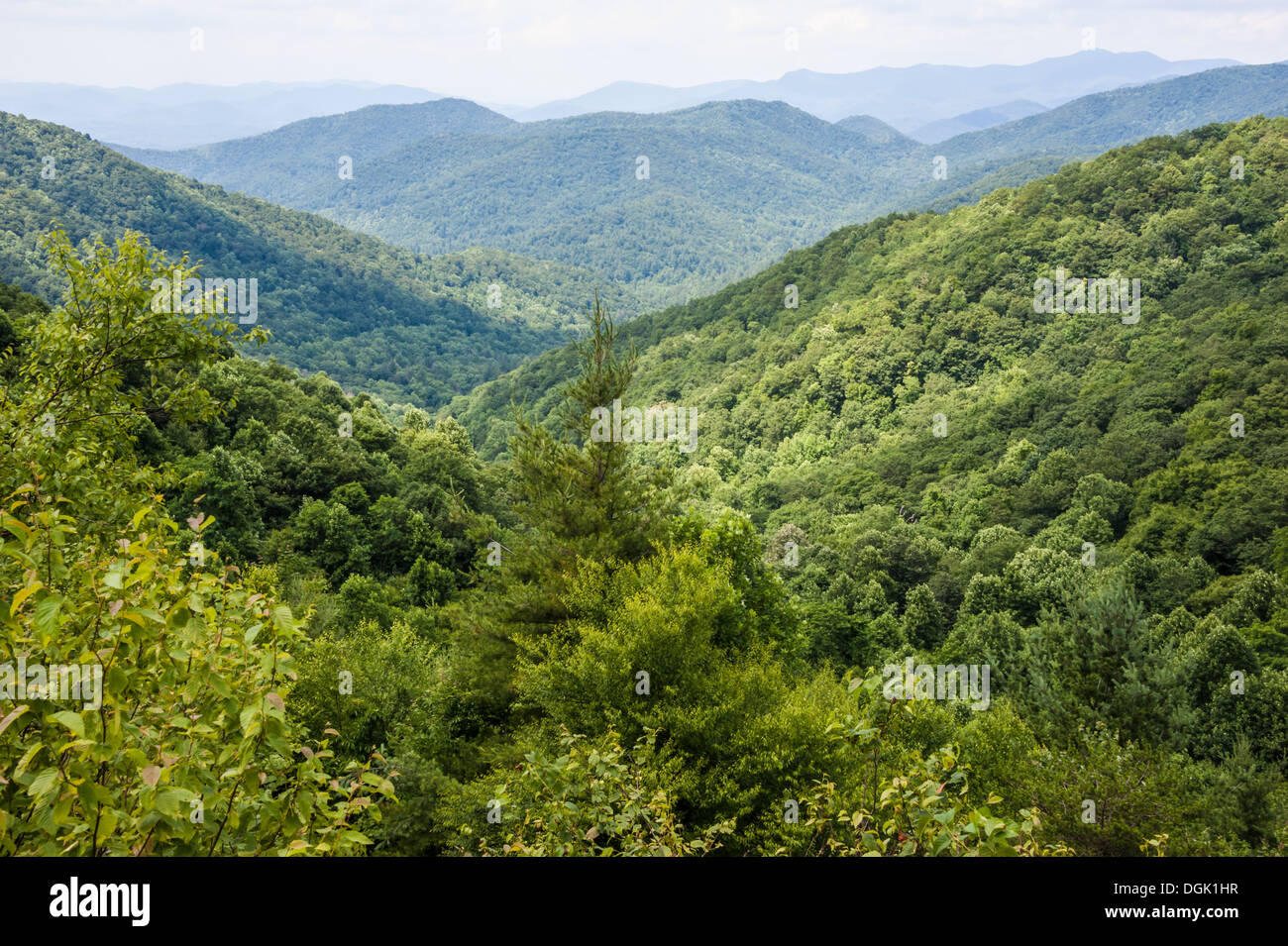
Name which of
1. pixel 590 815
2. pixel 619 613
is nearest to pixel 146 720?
pixel 590 815

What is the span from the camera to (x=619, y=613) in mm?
16141

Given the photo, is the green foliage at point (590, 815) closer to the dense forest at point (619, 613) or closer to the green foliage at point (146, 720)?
the dense forest at point (619, 613)

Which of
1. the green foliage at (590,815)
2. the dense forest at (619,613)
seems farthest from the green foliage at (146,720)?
the green foliage at (590,815)

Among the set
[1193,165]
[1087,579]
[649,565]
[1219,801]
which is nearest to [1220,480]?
[1087,579]

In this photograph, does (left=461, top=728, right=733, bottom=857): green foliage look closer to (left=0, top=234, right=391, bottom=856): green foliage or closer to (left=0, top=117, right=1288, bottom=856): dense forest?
(left=0, top=117, right=1288, bottom=856): dense forest

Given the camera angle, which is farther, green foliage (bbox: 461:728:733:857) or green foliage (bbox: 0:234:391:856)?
green foliage (bbox: 461:728:733:857)

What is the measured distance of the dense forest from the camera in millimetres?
4305

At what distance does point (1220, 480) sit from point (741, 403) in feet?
214

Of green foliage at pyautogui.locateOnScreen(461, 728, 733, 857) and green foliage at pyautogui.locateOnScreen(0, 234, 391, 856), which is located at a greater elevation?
green foliage at pyautogui.locateOnScreen(0, 234, 391, 856)

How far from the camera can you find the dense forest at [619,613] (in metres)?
4.30

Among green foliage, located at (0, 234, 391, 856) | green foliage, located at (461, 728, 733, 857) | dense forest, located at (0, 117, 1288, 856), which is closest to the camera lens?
green foliage, located at (0, 234, 391, 856)

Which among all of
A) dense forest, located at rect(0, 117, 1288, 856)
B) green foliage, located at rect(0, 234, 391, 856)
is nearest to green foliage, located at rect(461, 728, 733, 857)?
dense forest, located at rect(0, 117, 1288, 856)

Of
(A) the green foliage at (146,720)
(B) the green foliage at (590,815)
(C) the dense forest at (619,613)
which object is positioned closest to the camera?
(A) the green foliage at (146,720)
